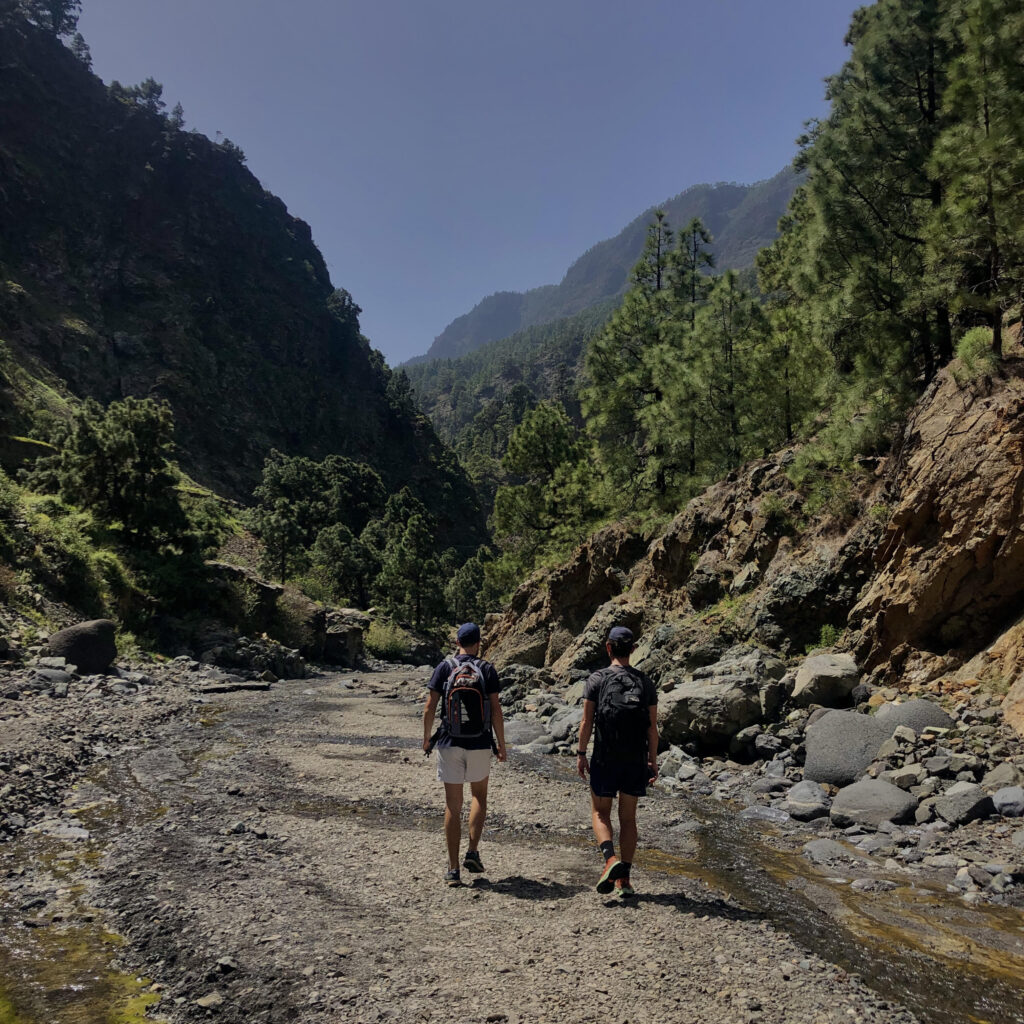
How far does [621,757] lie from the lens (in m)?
6.09

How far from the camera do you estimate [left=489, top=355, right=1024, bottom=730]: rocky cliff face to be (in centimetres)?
1069

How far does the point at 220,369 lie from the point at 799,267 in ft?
376

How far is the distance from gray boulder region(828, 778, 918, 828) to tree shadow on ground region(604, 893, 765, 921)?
3.21 m

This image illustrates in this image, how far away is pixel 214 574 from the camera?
124ft

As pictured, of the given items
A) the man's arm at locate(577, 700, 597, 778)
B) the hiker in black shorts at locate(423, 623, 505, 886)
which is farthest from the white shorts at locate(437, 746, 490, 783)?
the man's arm at locate(577, 700, 597, 778)

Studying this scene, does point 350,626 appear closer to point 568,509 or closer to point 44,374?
point 568,509

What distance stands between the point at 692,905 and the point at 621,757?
4.57 ft

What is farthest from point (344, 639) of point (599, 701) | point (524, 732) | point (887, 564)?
point (599, 701)

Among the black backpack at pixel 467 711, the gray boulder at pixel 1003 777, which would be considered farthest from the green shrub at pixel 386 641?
the black backpack at pixel 467 711

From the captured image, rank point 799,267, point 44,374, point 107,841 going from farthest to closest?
point 44,374 < point 799,267 < point 107,841

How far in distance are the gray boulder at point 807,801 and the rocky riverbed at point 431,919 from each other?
1.64 ft

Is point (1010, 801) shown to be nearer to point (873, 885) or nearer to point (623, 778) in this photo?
point (873, 885)

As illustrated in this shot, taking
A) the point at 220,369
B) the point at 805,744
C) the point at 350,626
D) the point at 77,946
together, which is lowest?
the point at 350,626

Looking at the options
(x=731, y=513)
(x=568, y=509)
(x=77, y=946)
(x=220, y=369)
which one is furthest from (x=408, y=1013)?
(x=220, y=369)
